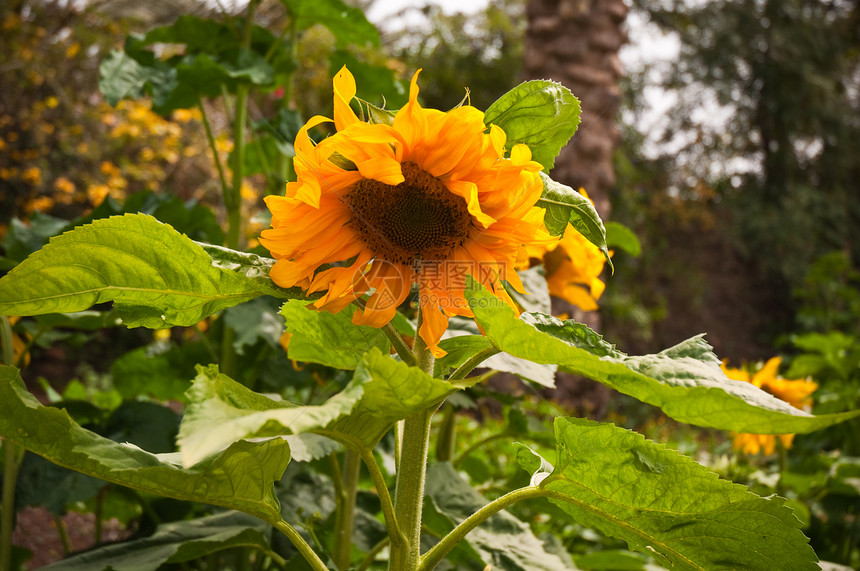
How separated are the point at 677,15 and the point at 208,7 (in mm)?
4122

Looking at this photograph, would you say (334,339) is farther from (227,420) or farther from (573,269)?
(573,269)

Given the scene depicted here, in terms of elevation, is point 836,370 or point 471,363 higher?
point 471,363

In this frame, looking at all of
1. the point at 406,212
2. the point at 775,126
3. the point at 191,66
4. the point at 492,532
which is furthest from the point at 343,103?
the point at 775,126

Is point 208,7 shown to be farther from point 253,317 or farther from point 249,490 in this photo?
point 249,490

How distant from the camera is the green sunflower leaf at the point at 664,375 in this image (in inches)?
17.5

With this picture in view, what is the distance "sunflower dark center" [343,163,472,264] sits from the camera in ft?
2.08

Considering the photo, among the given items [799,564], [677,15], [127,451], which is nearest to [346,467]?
[127,451]

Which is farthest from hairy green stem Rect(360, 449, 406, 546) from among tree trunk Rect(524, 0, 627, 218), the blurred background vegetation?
the blurred background vegetation

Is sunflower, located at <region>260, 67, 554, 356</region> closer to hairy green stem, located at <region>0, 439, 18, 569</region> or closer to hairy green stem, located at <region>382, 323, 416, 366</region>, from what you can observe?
hairy green stem, located at <region>382, 323, 416, 366</region>

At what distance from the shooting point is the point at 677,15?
602cm

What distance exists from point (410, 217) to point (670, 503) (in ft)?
1.14

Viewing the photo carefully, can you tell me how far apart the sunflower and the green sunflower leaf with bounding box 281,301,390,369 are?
1.2 inches

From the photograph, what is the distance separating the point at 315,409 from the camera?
1.46 feet

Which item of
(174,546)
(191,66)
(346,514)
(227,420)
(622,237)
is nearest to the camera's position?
(227,420)
